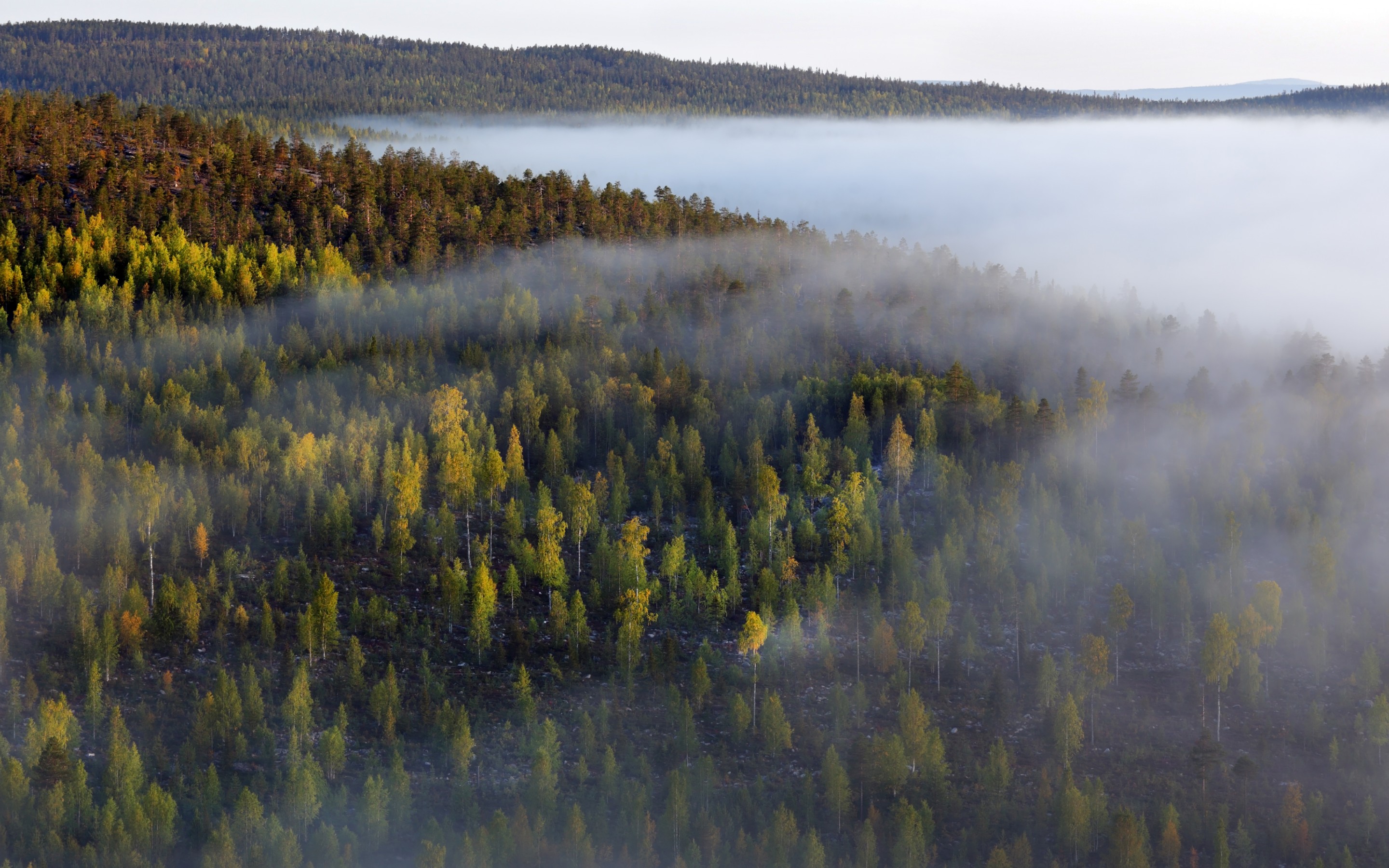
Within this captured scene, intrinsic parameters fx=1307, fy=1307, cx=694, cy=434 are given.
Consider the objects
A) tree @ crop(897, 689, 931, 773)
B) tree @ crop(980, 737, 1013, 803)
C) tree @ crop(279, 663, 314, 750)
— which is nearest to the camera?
tree @ crop(279, 663, 314, 750)

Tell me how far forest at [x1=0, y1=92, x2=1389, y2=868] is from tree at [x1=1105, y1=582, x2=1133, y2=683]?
1.94 feet

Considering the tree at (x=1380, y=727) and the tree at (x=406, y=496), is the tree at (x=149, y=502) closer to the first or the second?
the tree at (x=406, y=496)

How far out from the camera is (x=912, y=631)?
142 m

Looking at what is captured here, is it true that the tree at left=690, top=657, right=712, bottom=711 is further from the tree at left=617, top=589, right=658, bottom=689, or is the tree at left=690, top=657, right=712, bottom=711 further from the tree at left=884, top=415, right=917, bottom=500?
the tree at left=884, top=415, right=917, bottom=500

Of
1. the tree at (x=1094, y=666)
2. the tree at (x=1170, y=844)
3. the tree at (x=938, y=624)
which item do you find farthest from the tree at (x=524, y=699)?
the tree at (x=1094, y=666)

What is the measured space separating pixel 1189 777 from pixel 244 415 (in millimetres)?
123137

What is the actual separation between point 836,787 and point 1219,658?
50590 mm

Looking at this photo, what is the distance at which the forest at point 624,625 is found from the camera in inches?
4377

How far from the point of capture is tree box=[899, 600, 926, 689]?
14200 cm

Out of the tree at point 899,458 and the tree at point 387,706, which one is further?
the tree at point 899,458

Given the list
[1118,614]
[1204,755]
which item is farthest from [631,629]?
[1204,755]

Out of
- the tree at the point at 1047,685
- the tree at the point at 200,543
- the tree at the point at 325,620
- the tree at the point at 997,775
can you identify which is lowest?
the tree at the point at 997,775

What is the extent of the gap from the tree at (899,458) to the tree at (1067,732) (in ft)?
171

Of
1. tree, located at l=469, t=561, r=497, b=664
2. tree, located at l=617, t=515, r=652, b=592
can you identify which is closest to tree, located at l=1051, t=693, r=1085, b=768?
tree, located at l=617, t=515, r=652, b=592
